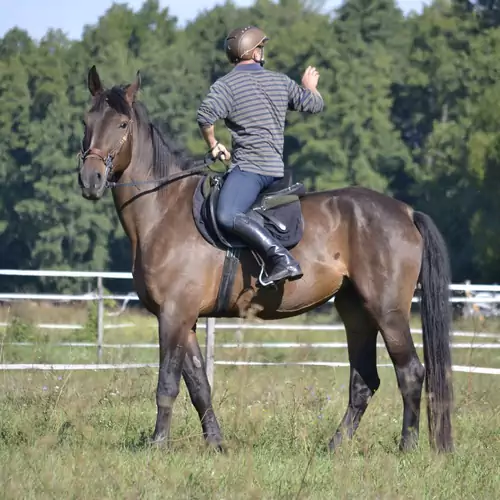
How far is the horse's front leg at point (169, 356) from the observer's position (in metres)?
8.42

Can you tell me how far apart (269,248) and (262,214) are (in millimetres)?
330

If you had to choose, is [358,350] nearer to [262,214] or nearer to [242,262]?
[242,262]

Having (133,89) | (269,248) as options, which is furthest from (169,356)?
(133,89)

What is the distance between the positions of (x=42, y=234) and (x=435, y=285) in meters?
51.9

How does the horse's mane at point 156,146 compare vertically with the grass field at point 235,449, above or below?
above

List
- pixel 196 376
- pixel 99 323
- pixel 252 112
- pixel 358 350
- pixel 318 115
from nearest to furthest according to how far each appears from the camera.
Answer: pixel 252 112 → pixel 196 376 → pixel 358 350 → pixel 99 323 → pixel 318 115

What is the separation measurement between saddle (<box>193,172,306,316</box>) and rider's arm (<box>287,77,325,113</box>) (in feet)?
2.01

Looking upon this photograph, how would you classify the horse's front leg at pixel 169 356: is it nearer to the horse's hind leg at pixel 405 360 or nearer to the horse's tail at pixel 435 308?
the horse's hind leg at pixel 405 360

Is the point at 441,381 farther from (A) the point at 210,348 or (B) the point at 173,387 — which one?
(A) the point at 210,348

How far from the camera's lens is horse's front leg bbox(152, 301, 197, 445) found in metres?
8.42

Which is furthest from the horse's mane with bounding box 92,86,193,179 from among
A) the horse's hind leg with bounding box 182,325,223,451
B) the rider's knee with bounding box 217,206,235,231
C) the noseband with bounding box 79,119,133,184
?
the horse's hind leg with bounding box 182,325,223,451

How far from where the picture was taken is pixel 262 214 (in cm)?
869

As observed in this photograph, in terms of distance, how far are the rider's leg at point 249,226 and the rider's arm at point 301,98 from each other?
620 millimetres

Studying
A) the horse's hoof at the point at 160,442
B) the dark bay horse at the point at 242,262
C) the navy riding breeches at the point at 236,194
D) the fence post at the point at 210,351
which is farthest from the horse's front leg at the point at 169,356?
the fence post at the point at 210,351
